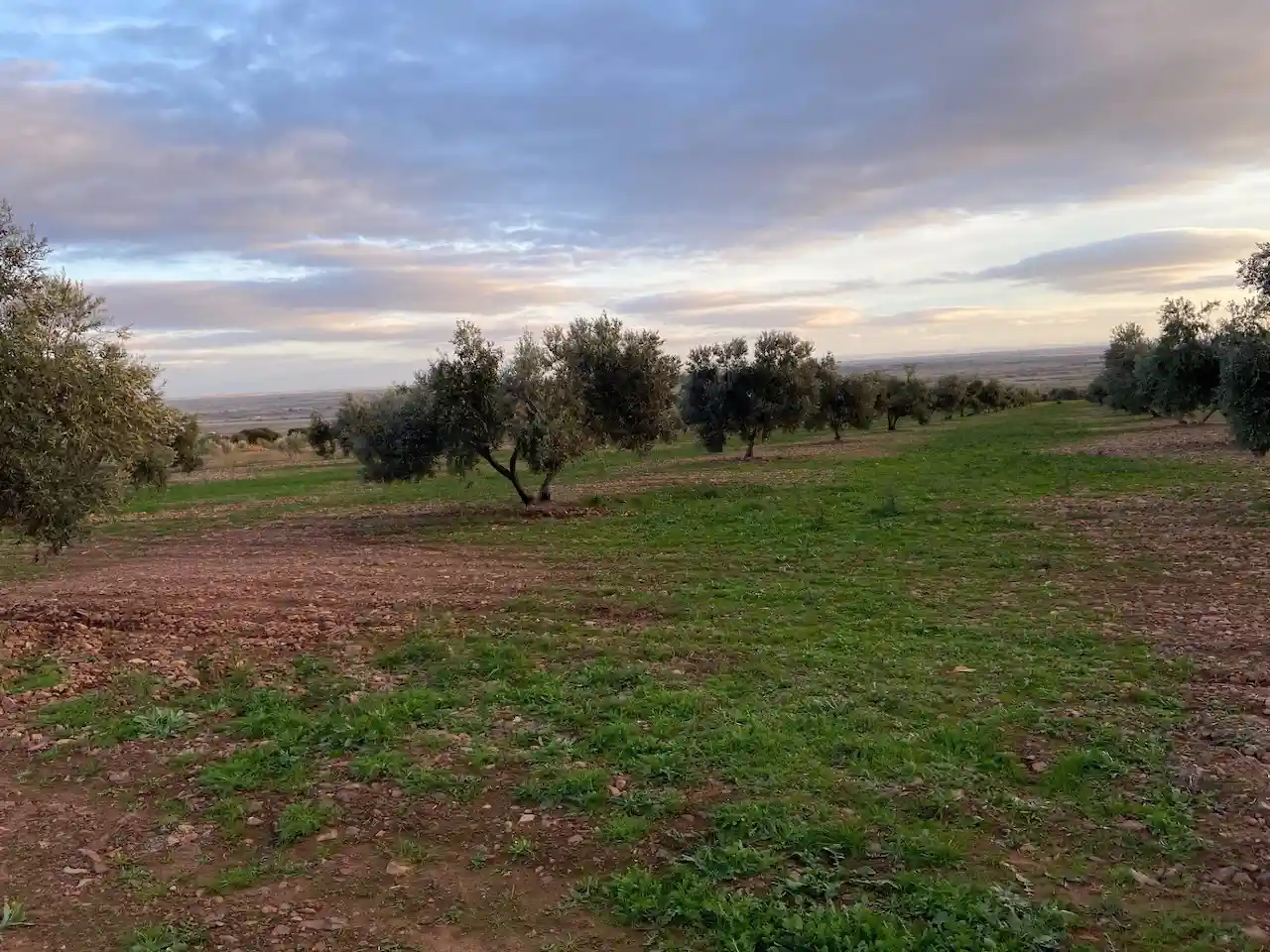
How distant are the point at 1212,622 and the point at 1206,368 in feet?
109

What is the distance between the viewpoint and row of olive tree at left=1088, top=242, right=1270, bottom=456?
19.9 m

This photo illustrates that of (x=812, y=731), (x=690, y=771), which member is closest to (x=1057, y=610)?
(x=812, y=731)

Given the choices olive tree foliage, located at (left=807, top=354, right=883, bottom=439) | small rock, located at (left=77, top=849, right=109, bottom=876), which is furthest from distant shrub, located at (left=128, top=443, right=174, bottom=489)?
olive tree foliage, located at (left=807, top=354, right=883, bottom=439)

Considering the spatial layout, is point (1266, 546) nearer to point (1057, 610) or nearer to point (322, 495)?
point (1057, 610)

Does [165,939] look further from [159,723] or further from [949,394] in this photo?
[949,394]

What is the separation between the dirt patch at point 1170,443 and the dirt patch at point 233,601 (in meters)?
25.1

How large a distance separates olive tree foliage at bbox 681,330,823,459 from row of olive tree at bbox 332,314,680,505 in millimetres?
13656

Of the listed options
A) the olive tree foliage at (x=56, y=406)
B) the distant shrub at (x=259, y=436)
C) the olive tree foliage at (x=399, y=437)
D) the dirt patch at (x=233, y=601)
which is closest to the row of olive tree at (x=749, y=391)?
the olive tree foliage at (x=399, y=437)

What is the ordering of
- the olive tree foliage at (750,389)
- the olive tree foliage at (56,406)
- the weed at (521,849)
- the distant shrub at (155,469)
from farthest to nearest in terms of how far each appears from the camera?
1. the olive tree foliage at (750,389)
2. the distant shrub at (155,469)
3. the olive tree foliage at (56,406)
4. the weed at (521,849)

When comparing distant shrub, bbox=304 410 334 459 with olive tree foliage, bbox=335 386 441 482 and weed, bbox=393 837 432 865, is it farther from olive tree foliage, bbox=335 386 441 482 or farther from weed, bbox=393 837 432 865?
weed, bbox=393 837 432 865

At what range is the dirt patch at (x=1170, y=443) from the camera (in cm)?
3303

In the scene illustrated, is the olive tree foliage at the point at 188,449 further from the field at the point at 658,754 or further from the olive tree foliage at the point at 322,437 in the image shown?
the field at the point at 658,754

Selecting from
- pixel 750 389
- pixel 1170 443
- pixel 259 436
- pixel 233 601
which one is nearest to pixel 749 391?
pixel 750 389

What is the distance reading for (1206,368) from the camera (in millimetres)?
38781
